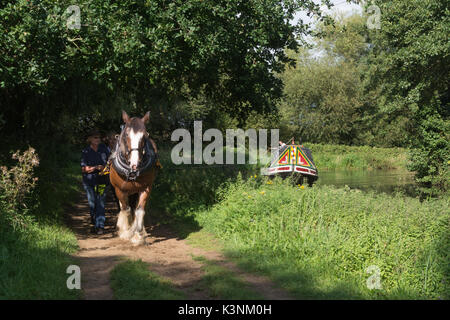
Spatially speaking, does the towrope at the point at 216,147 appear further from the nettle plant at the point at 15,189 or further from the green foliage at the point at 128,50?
the nettle plant at the point at 15,189

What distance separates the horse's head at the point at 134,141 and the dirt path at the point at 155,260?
1631 millimetres

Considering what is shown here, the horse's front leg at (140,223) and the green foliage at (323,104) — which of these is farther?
the green foliage at (323,104)

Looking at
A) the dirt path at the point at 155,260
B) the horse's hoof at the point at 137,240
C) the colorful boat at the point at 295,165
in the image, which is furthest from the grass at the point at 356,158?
the horse's hoof at the point at 137,240

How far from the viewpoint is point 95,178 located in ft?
35.0

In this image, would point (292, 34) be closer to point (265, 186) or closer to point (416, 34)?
point (265, 186)

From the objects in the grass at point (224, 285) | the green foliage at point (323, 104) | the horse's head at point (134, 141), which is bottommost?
the grass at point (224, 285)

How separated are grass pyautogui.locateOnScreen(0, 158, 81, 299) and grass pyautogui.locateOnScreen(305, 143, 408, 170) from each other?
33.5 meters

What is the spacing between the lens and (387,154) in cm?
4225

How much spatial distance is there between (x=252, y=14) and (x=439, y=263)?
7.40 m

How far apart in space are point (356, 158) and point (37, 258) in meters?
38.0

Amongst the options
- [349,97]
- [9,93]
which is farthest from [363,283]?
[349,97]

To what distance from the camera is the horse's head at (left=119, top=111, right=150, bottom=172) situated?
27.6 ft

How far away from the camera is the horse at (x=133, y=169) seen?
8.52m

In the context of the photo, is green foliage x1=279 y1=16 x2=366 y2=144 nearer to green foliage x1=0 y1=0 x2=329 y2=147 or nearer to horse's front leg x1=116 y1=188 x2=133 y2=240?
green foliage x1=0 y1=0 x2=329 y2=147
